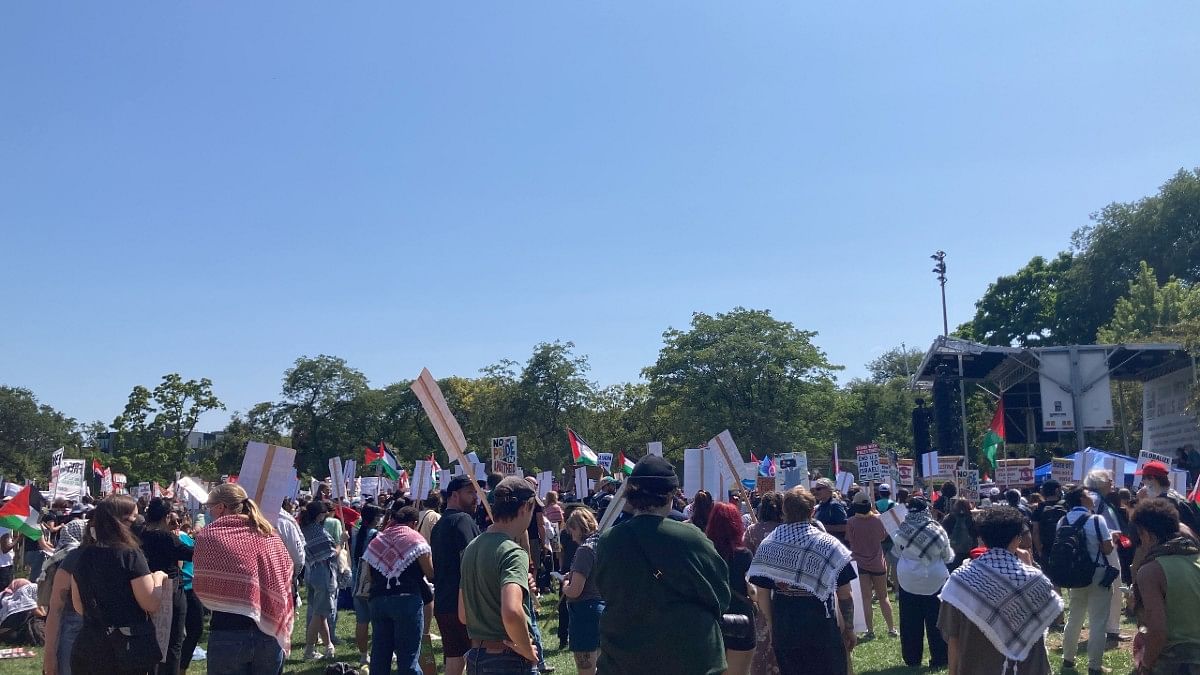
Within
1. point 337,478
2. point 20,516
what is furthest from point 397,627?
point 337,478

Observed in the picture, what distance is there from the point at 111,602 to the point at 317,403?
7102 centimetres

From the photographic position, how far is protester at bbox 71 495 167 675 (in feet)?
17.2

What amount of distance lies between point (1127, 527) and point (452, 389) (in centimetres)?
7229

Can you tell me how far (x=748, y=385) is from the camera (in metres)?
55.1

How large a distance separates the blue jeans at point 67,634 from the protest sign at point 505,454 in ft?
49.5

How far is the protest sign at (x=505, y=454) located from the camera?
2150 cm

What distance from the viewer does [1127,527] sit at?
33.9ft

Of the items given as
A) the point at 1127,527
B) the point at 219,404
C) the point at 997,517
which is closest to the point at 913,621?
the point at 1127,527

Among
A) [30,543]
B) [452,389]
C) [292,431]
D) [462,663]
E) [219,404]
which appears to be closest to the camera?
[462,663]

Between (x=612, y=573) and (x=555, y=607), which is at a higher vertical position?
(x=612, y=573)

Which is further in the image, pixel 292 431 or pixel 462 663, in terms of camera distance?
pixel 292 431

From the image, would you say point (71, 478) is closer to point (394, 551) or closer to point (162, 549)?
point (394, 551)

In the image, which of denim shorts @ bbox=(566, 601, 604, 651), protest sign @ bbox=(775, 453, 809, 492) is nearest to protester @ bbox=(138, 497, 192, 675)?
denim shorts @ bbox=(566, 601, 604, 651)

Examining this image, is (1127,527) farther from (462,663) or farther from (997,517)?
(462,663)
